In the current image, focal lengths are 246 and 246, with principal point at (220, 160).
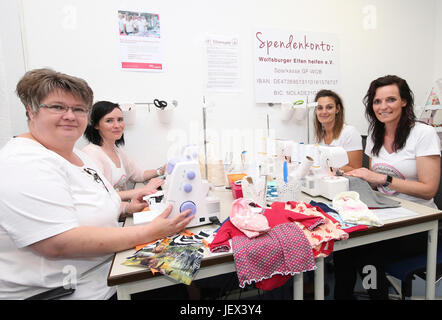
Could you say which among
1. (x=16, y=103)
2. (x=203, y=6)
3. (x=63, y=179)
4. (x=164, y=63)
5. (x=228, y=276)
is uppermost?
(x=203, y=6)

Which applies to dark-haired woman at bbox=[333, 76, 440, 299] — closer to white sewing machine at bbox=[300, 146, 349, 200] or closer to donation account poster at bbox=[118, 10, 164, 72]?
white sewing machine at bbox=[300, 146, 349, 200]

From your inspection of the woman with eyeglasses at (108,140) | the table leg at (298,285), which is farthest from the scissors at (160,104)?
the table leg at (298,285)

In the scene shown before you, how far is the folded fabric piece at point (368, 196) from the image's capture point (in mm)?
1236

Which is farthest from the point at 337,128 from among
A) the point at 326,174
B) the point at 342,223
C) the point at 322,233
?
the point at 322,233

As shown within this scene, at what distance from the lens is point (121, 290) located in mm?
792

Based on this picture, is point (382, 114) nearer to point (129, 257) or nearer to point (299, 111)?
point (299, 111)

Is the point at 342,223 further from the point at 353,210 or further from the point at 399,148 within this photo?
the point at 399,148

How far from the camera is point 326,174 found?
55.8 inches

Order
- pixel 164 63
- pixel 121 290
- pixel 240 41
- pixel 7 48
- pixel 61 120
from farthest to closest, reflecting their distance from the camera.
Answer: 1. pixel 240 41
2. pixel 164 63
3. pixel 7 48
4. pixel 61 120
5. pixel 121 290

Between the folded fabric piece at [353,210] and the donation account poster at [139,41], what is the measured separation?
1.60 m

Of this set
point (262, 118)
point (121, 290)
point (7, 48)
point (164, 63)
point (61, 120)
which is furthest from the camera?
point (262, 118)

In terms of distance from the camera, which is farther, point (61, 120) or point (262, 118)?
point (262, 118)

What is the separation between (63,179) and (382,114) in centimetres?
186

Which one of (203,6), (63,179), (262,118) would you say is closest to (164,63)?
(203,6)
